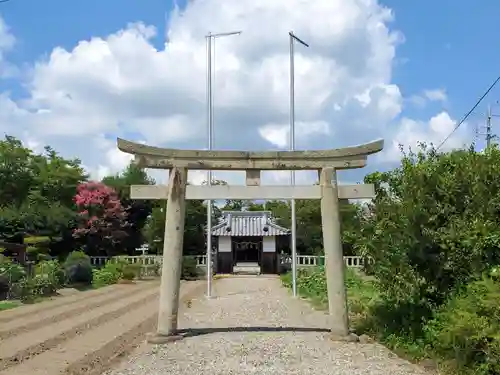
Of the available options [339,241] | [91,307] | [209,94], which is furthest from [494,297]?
[209,94]

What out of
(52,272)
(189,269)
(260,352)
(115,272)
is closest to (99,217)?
(189,269)

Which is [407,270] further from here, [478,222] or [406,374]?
[406,374]

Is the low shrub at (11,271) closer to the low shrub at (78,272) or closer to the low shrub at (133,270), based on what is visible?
the low shrub at (78,272)

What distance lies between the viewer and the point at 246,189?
439 inches

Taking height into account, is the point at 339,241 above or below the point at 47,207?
below

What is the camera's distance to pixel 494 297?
6715 mm

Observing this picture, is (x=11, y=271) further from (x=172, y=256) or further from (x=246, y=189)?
(x=246, y=189)

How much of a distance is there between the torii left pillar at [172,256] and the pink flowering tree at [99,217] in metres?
24.1

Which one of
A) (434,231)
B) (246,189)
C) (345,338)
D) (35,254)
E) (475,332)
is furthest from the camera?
(35,254)

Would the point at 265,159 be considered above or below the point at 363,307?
above

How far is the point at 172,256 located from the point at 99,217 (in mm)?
25023

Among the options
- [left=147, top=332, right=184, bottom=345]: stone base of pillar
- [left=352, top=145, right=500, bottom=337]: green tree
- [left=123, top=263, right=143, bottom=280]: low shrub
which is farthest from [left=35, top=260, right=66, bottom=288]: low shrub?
[left=352, top=145, right=500, bottom=337]: green tree

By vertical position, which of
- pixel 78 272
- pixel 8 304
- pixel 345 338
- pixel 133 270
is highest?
pixel 133 270

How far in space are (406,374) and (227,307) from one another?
9.77 m
